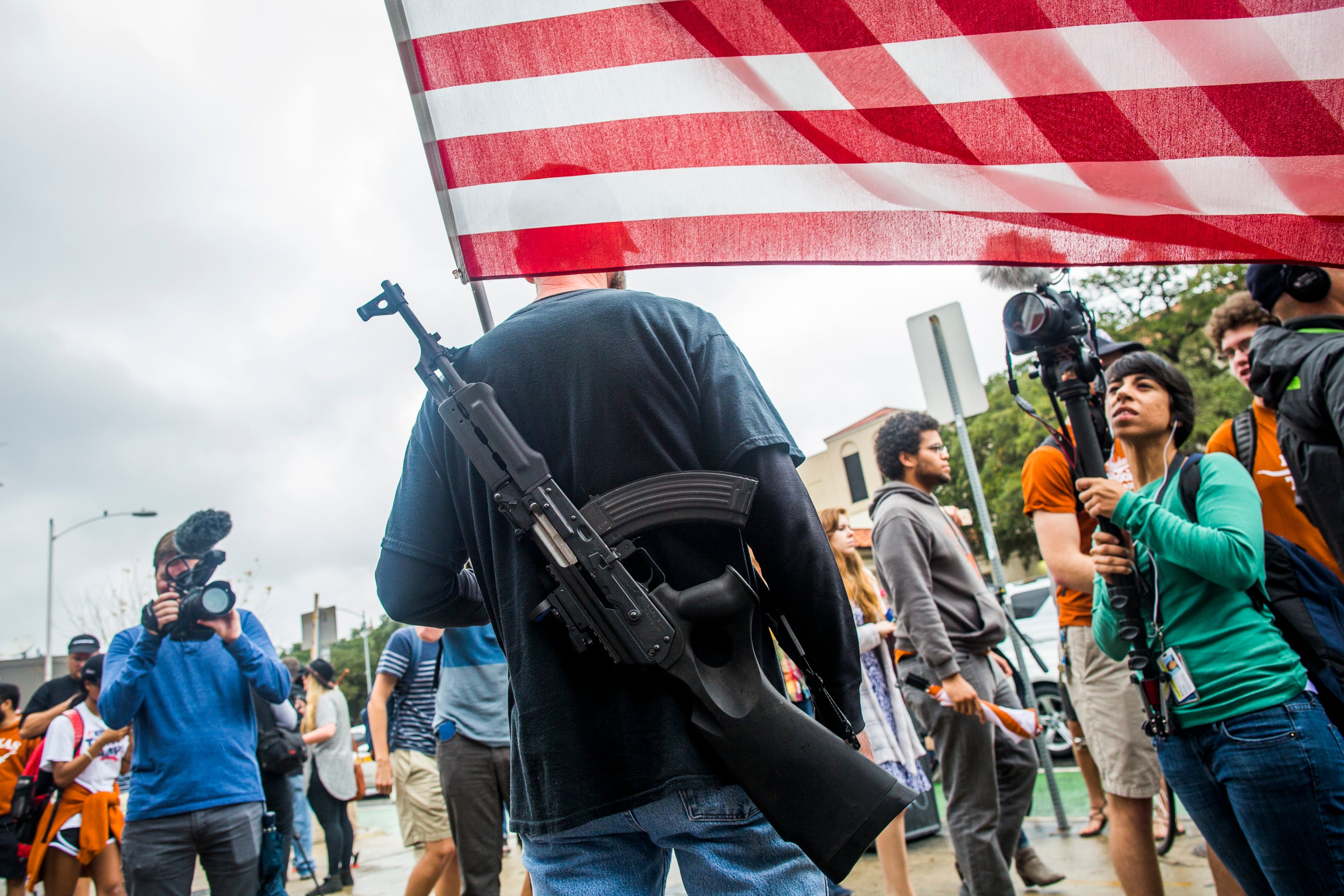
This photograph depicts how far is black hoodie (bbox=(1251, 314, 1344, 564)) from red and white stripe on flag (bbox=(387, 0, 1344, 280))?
0.45 m

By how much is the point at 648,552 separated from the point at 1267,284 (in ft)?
7.48

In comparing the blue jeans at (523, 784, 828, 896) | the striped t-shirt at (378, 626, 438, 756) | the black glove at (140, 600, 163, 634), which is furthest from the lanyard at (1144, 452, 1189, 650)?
the striped t-shirt at (378, 626, 438, 756)

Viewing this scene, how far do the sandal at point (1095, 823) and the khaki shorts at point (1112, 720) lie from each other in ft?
6.32

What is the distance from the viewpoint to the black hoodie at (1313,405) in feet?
7.72

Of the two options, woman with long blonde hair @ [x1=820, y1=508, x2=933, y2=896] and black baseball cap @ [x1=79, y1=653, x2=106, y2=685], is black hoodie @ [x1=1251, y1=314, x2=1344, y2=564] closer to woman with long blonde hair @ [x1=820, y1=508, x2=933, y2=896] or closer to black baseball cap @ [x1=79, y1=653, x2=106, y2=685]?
woman with long blonde hair @ [x1=820, y1=508, x2=933, y2=896]

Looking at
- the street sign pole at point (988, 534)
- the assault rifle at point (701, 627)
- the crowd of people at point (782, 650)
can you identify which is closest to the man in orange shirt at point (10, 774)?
the crowd of people at point (782, 650)

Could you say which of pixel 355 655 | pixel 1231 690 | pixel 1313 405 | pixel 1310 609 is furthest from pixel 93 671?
pixel 355 655

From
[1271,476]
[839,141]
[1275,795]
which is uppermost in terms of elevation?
[839,141]

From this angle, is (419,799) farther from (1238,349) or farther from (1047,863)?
(1238,349)

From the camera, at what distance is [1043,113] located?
2078mm

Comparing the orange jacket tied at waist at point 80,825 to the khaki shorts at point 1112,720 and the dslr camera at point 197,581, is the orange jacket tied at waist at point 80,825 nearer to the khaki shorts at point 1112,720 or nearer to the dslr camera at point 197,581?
the dslr camera at point 197,581

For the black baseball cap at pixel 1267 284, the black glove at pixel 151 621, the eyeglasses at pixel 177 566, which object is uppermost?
the black baseball cap at pixel 1267 284

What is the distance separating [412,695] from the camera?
5.33 m

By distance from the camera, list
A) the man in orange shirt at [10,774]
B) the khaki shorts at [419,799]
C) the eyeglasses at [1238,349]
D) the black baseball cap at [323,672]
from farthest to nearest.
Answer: the black baseball cap at [323,672] < the man in orange shirt at [10,774] < the khaki shorts at [419,799] < the eyeglasses at [1238,349]
